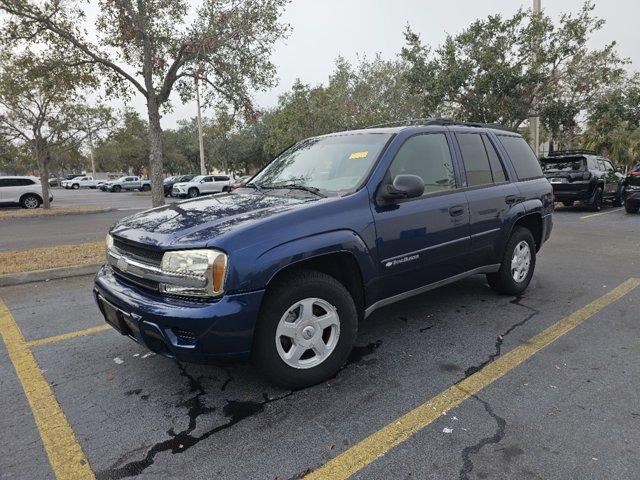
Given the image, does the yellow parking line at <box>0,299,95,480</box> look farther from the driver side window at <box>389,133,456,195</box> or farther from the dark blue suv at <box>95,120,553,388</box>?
the driver side window at <box>389,133,456,195</box>

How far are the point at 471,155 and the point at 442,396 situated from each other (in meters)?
2.43

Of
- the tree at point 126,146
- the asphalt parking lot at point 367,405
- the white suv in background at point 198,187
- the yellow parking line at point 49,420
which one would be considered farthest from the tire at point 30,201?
the yellow parking line at point 49,420

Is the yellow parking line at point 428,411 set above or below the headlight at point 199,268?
below

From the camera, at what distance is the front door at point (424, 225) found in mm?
3525

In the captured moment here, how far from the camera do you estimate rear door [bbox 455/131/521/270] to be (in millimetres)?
4320

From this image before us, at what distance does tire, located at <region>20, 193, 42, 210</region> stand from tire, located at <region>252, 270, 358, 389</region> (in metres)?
22.4

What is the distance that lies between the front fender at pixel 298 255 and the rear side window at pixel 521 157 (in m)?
2.60

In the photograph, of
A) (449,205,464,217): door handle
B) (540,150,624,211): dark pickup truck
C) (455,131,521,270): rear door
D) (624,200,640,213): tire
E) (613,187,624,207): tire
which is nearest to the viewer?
(449,205,464,217): door handle

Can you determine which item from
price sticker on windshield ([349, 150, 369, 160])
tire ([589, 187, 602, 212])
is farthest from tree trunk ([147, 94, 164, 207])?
tire ([589, 187, 602, 212])

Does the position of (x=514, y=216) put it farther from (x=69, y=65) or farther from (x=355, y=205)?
(x=69, y=65)

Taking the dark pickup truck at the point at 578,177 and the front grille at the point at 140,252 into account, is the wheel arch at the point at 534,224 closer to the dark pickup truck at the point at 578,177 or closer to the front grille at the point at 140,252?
the front grille at the point at 140,252

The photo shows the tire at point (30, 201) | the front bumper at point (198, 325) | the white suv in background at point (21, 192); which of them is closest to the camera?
the front bumper at point (198, 325)

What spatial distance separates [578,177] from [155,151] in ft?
38.1

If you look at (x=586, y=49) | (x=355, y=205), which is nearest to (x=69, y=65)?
(x=355, y=205)
